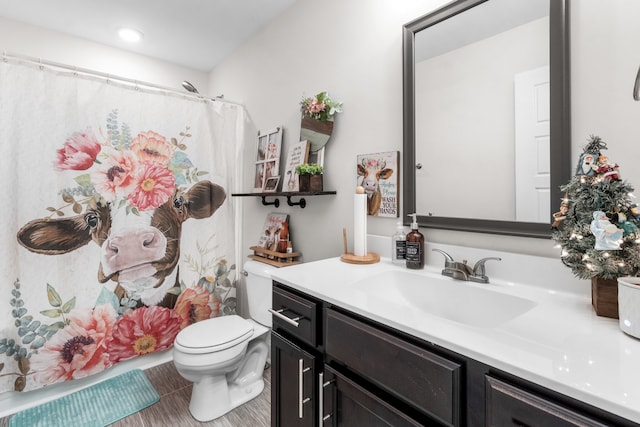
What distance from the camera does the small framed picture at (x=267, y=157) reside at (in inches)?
81.0

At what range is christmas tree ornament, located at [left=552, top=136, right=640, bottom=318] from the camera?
710mm

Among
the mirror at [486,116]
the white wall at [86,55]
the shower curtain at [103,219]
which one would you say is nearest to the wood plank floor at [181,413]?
the shower curtain at [103,219]

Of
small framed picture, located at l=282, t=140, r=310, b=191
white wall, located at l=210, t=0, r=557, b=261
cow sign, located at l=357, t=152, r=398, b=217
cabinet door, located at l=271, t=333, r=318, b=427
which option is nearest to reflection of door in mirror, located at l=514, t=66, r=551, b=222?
white wall, located at l=210, t=0, r=557, b=261

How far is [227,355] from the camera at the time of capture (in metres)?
1.63

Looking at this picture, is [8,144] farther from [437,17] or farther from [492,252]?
[492,252]

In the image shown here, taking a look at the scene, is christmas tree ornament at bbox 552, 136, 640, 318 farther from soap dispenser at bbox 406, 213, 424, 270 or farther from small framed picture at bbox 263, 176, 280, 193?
small framed picture at bbox 263, 176, 280, 193

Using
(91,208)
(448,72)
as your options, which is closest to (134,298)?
(91,208)

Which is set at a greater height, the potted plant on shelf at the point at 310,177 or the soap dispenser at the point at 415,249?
the potted plant on shelf at the point at 310,177

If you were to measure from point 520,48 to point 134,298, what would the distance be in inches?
94.7

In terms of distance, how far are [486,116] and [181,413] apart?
6.77ft

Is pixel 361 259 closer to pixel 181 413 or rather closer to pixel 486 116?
pixel 486 116

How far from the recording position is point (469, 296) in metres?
1.03

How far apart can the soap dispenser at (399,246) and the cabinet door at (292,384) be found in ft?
1.76

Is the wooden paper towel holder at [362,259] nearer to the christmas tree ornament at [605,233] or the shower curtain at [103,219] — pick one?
the christmas tree ornament at [605,233]
